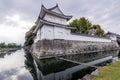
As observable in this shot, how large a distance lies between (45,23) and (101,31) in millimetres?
30689

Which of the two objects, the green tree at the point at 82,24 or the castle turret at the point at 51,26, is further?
the green tree at the point at 82,24

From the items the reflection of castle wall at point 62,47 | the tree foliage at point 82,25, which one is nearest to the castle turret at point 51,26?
the reflection of castle wall at point 62,47

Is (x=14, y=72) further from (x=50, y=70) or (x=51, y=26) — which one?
(x=51, y=26)

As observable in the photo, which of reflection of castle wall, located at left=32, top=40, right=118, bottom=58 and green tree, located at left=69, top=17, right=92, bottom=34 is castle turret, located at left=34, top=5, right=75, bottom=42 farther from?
green tree, located at left=69, top=17, right=92, bottom=34

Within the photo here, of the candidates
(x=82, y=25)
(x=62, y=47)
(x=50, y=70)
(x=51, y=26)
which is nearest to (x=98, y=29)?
(x=82, y=25)

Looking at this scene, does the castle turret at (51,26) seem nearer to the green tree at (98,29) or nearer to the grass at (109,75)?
the grass at (109,75)

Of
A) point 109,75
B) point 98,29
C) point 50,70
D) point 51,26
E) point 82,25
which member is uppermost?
point 82,25

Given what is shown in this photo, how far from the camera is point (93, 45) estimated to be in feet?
87.2

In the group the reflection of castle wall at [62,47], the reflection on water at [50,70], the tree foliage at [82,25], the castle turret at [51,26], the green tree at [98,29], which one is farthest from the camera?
the green tree at [98,29]

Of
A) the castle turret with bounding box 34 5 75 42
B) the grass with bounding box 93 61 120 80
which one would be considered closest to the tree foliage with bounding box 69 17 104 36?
the castle turret with bounding box 34 5 75 42

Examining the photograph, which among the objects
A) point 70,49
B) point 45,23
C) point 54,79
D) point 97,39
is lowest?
point 54,79

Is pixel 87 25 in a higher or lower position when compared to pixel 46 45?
higher

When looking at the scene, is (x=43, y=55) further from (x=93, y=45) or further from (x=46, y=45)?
(x=93, y=45)

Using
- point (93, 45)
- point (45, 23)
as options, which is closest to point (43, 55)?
point (45, 23)
